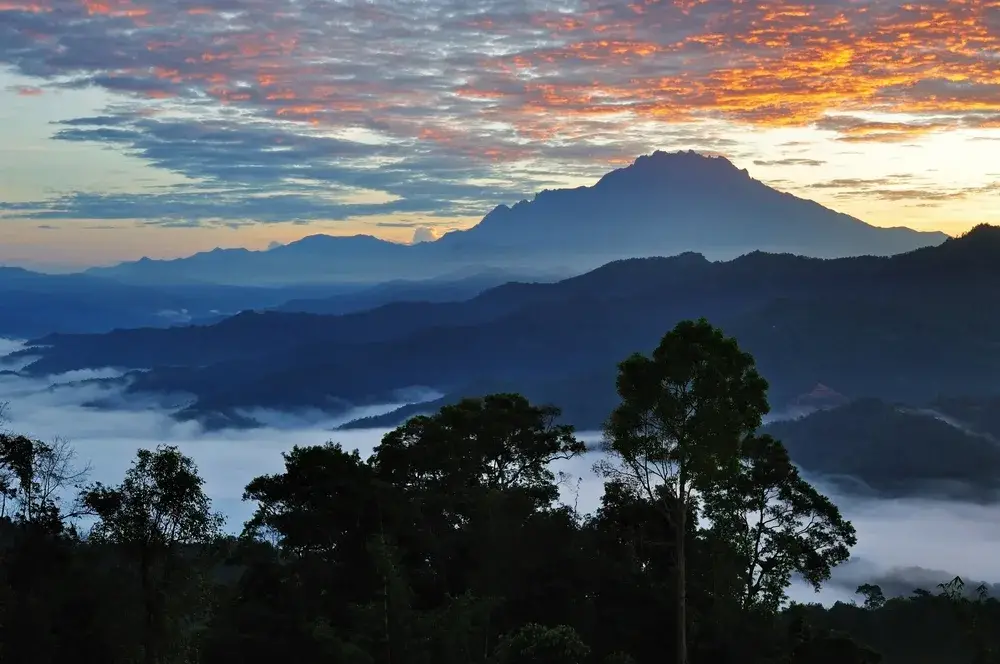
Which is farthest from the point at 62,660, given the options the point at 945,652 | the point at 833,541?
the point at 945,652

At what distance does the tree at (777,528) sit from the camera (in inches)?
1292

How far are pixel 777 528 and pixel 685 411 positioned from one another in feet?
38.9

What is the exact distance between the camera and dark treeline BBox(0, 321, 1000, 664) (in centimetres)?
2512

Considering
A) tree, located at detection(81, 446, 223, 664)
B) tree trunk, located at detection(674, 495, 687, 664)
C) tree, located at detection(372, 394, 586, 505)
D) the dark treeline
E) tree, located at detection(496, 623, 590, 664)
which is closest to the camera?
tree, located at detection(496, 623, 590, 664)

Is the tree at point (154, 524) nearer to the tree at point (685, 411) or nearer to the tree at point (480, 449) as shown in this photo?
the tree at point (480, 449)

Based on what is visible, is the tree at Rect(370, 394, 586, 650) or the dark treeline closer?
the dark treeline

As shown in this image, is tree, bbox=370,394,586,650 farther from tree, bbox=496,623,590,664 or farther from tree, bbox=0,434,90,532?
tree, bbox=0,434,90,532

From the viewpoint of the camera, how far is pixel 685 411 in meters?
26.6

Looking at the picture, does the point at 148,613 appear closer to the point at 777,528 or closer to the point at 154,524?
the point at 154,524

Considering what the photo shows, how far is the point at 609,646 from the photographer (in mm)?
28734

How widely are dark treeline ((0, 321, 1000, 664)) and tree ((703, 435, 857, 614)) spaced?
0.08 metres

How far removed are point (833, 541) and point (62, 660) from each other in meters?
27.2

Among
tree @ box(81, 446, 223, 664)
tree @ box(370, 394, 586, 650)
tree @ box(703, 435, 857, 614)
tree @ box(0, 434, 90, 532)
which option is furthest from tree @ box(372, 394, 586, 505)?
tree @ box(0, 434, 90, 532)

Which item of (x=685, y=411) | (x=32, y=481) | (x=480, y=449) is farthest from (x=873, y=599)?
(x=32, y=481)
